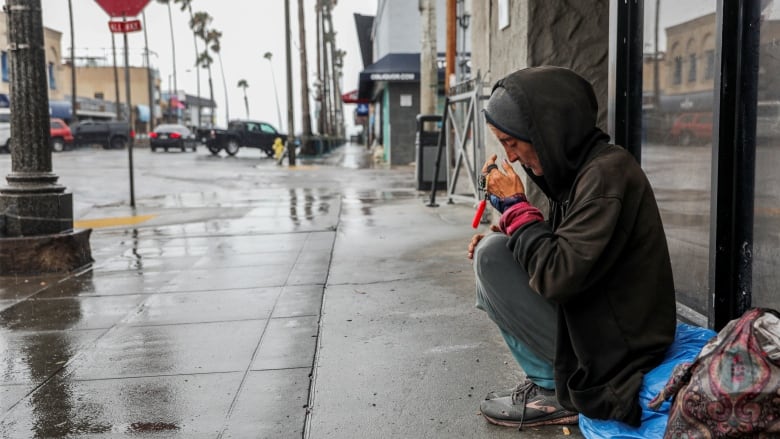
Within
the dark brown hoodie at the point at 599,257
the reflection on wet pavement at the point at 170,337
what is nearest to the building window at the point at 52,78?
the reflection on wet pavement at the point at 170,337

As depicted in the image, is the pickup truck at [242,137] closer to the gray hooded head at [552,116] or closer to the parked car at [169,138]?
the parked car at [169,138]

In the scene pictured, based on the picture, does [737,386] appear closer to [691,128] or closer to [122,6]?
[691,128]

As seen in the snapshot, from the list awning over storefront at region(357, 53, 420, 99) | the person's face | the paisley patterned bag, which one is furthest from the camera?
awning over storefront at region(357, 53, 420, 99)

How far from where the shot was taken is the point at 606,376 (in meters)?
2.39

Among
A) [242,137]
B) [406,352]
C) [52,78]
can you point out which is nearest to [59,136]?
[242,137]

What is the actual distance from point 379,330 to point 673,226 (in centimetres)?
170

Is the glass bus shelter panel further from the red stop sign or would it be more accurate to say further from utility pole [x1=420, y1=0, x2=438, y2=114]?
utility pole [x1=420, y1=0, x2=438, y2=114]

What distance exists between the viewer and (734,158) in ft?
9.48

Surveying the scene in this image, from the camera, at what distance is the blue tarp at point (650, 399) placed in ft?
7.42

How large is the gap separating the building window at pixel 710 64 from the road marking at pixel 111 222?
27.1 ft

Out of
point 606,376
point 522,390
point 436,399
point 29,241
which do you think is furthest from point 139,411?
point 29,241

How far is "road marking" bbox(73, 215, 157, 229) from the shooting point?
9.86 m

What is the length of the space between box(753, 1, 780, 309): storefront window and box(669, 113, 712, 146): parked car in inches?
15.1

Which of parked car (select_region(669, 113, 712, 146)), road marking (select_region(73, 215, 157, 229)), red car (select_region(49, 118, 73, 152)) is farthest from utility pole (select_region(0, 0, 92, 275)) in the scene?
red car (select_region(49, 118, 73, 152))
